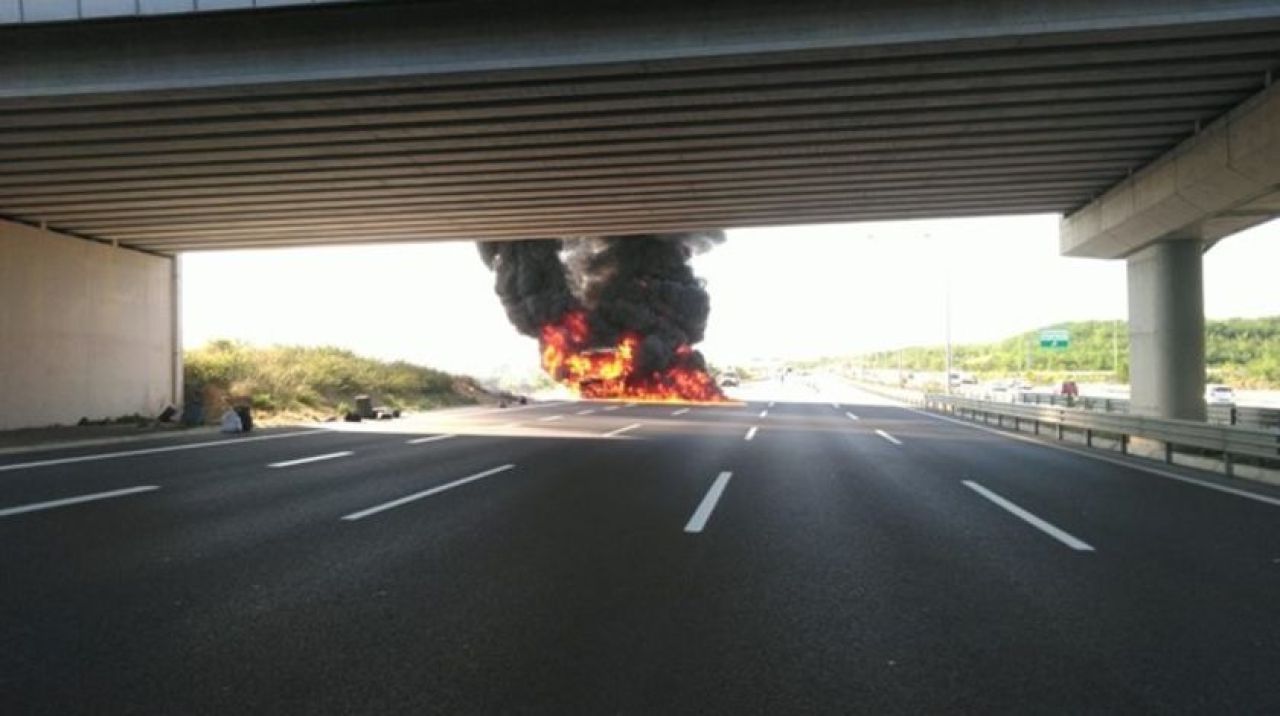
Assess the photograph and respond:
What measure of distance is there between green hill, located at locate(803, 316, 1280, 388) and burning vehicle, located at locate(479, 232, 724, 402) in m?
23.5

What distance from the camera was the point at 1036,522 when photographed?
874 centimetres

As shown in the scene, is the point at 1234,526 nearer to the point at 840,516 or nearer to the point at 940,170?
the point at 840,516

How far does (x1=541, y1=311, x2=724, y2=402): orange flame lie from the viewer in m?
47.4

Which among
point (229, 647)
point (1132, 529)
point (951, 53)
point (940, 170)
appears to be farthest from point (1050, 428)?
point (229, 647)

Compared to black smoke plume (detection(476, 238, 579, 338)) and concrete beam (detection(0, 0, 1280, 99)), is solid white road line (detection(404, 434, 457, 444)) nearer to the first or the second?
concrete beam (detection(0, 0, 1280, 99))

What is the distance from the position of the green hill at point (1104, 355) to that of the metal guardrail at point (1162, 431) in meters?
28.1

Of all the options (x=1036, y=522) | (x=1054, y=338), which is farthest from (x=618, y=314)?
(x=1036, y=522)

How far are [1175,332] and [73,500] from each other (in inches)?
780

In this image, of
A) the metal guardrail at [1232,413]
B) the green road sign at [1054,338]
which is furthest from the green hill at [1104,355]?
the metal guardrail at [1232,413]

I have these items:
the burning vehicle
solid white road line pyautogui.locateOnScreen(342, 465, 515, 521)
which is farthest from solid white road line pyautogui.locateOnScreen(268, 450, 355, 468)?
the burning vehicle

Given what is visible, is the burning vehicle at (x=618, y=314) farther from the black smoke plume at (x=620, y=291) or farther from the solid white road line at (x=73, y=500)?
the solid white road line at (x=73, y=500)

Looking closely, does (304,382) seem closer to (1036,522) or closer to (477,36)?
(477,36)

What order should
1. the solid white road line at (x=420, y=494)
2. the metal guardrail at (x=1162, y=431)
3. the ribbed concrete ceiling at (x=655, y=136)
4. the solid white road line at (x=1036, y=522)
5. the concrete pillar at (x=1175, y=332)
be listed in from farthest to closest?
the concrete pillar at (x=1175, y=332), the ribbed concrete ceiling at (x=655, y=136), the metal guardrail at (x=1162, y=431), the solid white road line at (x=420, y=494), the solid white road line at (x=1036, y=522)

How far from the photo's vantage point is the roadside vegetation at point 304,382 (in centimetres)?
2650
